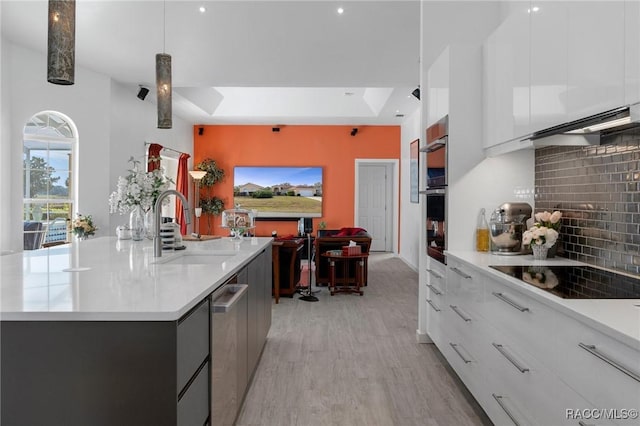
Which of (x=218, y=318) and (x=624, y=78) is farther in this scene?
(x=218, y=318)

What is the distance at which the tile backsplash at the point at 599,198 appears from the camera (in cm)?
209

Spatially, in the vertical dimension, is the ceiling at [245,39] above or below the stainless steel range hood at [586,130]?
above

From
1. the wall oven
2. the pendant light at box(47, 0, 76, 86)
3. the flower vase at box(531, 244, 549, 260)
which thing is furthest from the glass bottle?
the pendant light at box(47, 0, 76, 86)

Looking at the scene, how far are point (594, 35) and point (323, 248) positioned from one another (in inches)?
173

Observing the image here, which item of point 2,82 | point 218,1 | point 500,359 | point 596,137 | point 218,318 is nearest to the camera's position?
point 218,318

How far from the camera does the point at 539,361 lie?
1.69 m

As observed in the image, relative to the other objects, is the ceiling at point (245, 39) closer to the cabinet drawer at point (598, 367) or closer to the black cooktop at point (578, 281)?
the black cooktop at point (578, 281)

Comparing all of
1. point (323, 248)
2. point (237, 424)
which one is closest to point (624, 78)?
point (237, 424)

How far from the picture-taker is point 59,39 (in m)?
1.79

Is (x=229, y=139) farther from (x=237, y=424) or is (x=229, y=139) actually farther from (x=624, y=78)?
(x=624, y=78)

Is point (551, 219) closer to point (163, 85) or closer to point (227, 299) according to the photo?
point (227, 299)

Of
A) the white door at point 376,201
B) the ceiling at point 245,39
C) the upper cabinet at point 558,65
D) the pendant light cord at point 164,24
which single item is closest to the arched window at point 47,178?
the ceiling at point 245,39

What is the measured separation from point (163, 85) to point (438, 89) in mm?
2081

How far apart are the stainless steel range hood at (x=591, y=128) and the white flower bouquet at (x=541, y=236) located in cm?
54
